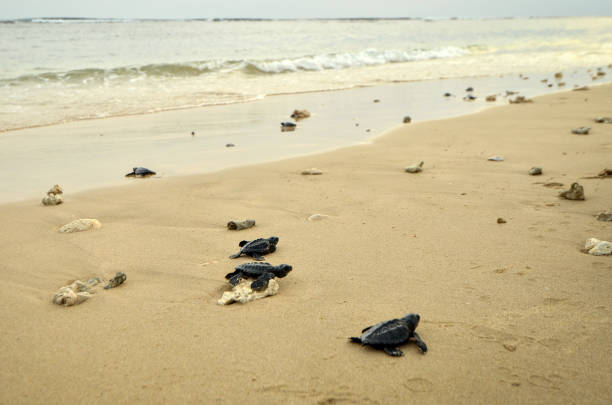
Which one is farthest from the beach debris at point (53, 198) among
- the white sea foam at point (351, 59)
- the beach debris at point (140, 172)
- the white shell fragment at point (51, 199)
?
the white sea foam at point (351, 59)

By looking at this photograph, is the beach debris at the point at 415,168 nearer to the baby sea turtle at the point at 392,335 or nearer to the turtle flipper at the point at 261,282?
the turtle flipper at the point at 261,282

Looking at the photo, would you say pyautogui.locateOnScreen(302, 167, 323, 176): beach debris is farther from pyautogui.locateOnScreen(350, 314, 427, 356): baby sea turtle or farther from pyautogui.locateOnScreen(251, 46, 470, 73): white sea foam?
pyautogui.locateOnScreen(251, 46, 470, 73): white sea foam

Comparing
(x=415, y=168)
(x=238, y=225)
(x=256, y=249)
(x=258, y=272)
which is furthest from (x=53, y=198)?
(x=415, y=168)

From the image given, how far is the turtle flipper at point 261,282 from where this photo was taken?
2.83m

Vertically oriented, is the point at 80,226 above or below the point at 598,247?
below

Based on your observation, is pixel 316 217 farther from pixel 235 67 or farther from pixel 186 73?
pixel 235 67

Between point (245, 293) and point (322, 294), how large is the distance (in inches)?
17.5

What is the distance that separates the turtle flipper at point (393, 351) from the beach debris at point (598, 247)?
1683 millimetres

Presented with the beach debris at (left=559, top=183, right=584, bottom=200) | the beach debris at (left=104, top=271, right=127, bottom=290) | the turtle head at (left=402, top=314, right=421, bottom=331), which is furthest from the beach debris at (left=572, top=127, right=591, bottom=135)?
the beach debris at (left=104, top=271, right=127, bottom=290)

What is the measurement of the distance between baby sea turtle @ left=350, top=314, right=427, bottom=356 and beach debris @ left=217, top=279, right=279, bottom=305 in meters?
0.71

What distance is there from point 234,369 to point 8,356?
1.12 m

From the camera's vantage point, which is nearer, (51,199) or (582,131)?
(51,199)

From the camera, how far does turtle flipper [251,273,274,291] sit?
2834mm

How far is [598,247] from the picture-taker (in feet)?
10.2
